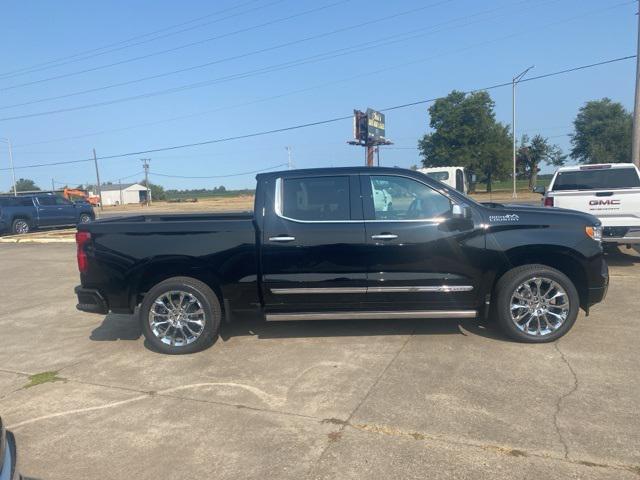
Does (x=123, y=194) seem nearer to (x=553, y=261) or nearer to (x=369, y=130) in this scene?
(x=369, y=130)

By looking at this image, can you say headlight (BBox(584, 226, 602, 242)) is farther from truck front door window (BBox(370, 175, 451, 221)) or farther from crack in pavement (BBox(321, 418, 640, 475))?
crack in pavement (BBox(321, 418, 640, 475))

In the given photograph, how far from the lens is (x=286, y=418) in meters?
3.76

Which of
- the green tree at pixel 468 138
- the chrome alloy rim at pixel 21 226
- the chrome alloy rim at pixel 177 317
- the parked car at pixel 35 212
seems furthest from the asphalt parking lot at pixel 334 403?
the green tree at pixel 468 138

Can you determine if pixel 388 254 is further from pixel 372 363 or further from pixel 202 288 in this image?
pixel 202 288

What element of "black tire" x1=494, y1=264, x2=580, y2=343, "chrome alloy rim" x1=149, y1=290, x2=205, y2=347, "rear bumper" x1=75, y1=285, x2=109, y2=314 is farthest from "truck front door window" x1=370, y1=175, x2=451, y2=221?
"rear bumper" x1=75, y1=285, x2=109, y2=314

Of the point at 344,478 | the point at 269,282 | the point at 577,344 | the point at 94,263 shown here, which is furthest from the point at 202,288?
the point at 577,344

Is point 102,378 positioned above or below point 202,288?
below

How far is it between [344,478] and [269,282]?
8.22 ft

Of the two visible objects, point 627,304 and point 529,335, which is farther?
point 627,304

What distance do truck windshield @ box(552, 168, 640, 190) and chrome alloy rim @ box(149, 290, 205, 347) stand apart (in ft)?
25.2

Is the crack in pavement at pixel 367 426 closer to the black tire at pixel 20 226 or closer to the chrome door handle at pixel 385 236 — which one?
the chrome door handle at pixel 385 236

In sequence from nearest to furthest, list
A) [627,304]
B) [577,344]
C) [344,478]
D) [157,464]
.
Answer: [344,478]
[157,464]
[577,344]
[627,304]

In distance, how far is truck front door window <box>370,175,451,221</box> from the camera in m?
5.21

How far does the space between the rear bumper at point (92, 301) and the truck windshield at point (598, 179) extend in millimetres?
8432
